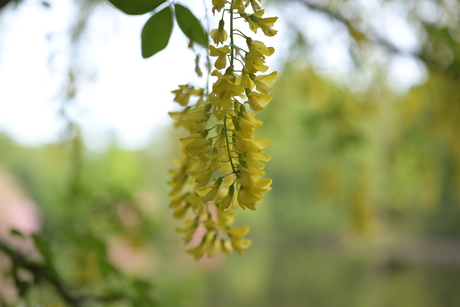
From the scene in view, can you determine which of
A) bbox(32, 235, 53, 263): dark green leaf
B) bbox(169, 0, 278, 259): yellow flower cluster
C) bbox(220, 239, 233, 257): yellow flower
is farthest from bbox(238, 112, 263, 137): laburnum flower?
bbox(32, 235, 53, 263): dark green leaf

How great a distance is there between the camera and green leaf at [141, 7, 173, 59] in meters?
0.28

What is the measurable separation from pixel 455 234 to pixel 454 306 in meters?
2.16

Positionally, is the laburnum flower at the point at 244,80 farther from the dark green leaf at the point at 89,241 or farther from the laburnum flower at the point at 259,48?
the dark green leaf at the point at 89,241

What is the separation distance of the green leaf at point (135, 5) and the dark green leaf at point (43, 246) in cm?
24

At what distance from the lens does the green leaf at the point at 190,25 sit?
0.28 metres

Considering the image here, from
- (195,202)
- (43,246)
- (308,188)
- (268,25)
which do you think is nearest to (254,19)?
(268,25)

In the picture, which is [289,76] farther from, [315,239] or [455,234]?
[315,239]

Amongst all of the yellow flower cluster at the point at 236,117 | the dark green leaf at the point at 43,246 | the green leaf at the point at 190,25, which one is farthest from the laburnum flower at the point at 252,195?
the dark green leaf at the point at 43,246

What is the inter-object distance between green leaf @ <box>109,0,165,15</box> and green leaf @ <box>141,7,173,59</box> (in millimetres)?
11

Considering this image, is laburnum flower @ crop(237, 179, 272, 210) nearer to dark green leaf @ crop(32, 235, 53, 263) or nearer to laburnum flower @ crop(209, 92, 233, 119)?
laburnum flower @ crop(209, 92, 233, 119)

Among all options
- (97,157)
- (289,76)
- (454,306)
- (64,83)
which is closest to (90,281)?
(64,83)

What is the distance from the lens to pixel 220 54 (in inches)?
8.3

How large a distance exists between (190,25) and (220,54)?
3.6 inches

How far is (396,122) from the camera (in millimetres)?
1849
